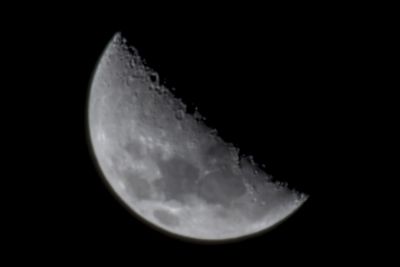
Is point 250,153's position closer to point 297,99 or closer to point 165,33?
point 297,99

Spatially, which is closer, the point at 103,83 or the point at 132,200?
the point at 103,83

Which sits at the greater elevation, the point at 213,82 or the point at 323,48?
the point at 323,48

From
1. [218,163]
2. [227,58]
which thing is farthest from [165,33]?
[218,163]

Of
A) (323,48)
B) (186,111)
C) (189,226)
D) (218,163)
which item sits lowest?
(189,226)

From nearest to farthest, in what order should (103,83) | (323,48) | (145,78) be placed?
(323,48) → (145,78) → (103,83)

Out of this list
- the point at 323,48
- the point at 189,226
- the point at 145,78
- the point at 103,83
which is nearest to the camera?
the point at 323,48

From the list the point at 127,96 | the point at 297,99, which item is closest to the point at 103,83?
the point at 127,96
